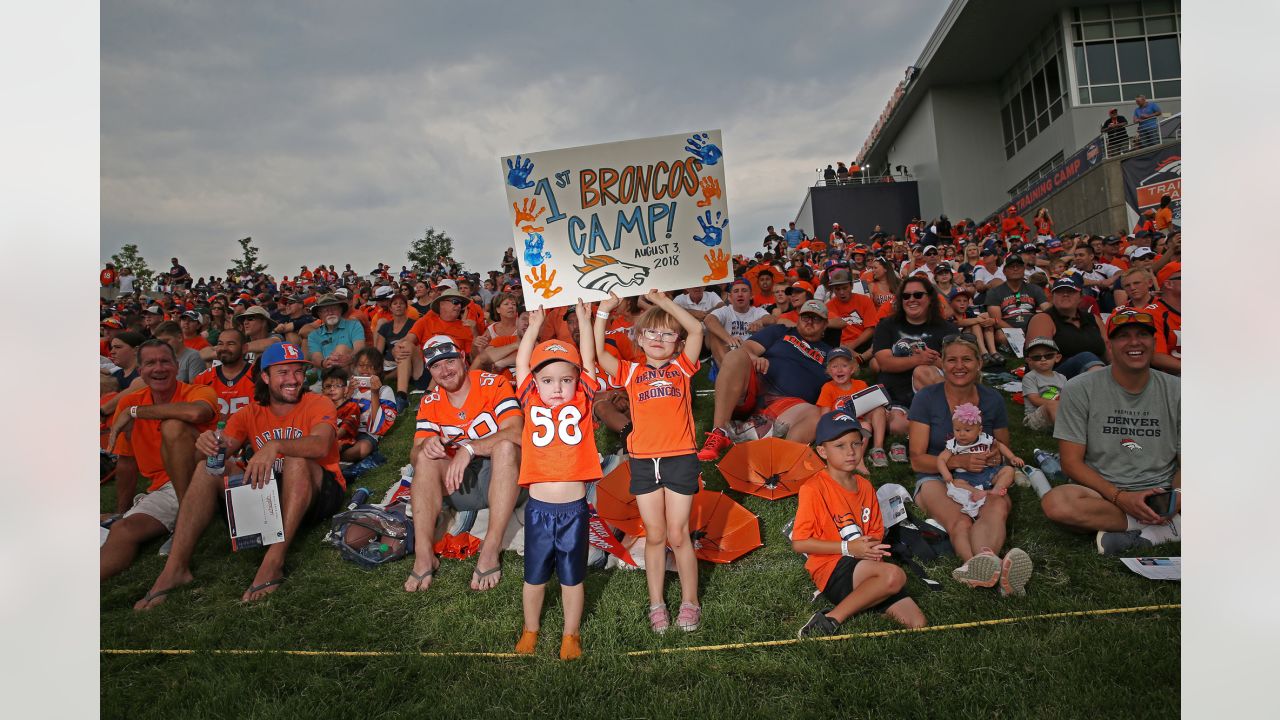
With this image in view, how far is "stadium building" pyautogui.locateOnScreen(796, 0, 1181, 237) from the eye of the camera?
20.5m

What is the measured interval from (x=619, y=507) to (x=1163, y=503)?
11.1ft

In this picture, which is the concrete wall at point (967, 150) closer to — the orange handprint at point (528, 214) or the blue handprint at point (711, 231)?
the blue handprint at point (711, 231)

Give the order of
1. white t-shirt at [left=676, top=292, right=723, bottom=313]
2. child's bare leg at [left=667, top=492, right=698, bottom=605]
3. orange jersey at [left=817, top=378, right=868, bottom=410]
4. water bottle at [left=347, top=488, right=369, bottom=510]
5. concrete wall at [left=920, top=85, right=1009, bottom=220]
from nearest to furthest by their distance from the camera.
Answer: child's bare leg at [left=667, top=492, right=698, bottom=605], water bottle at [left=347, top=488, right=369, bottom=510], orange jersey at [left=817, top=378, right=868, bottom=410], white t-shirt at [left=676, top=292, right=723, bottom=313], concrete wall at [left=920, top=85, right=1009, bottom=220]

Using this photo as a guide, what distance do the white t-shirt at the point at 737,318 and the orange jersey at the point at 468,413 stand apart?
394 cm

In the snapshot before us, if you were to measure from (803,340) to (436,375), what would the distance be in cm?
357

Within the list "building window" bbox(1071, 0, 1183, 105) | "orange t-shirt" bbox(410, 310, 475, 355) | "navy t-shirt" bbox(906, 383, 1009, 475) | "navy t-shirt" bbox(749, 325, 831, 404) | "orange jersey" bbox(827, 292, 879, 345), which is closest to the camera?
"navy t-shirt" bbox(906, 383, 1009, 475)

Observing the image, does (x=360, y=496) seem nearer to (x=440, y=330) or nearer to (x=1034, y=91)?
(x=440, y=330)

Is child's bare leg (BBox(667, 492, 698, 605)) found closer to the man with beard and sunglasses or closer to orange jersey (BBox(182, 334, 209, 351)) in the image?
the man with beard and sunglasses

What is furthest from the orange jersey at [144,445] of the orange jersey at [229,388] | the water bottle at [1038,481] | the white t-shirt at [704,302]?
the water bottle at [1038,481]

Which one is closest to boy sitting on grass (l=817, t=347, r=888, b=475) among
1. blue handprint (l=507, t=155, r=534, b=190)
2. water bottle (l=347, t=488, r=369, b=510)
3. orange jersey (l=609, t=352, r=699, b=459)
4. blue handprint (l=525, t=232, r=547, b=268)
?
orange jersey (l=609, t=352, r=699, b=459)

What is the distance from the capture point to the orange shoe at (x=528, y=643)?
3.87m

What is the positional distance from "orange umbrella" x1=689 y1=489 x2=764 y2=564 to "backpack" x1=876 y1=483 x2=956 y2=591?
0.85 metres

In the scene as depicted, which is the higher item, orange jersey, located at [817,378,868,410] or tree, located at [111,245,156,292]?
tree, located at [111,245,156,292]
